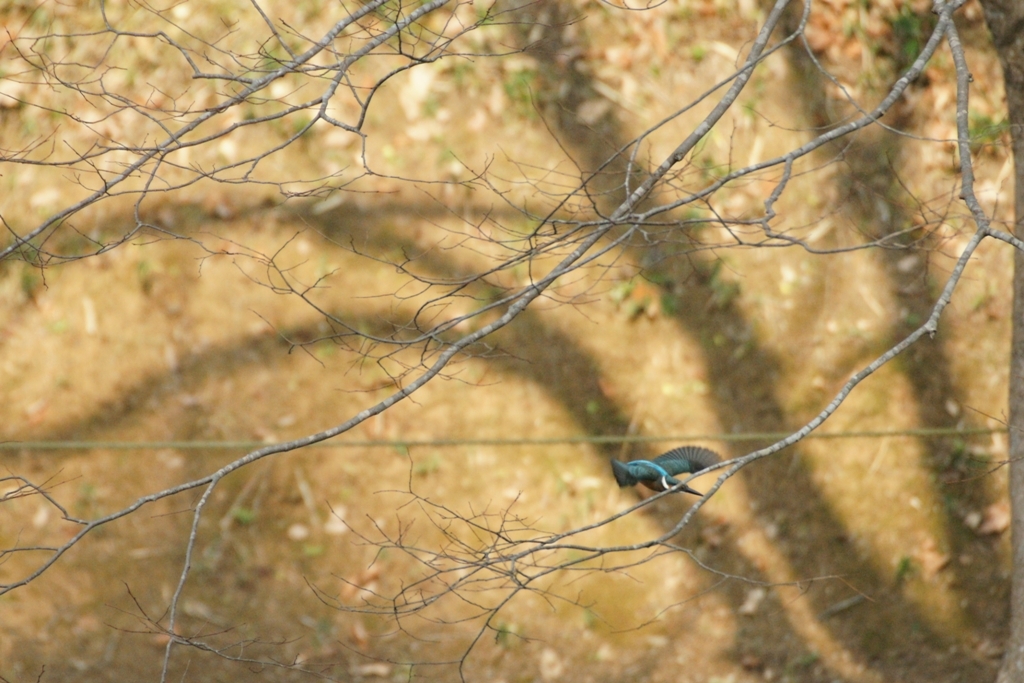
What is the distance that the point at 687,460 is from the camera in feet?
8.42

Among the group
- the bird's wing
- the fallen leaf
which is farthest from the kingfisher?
the fallen leaf

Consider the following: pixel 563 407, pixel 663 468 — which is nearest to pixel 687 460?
pixel 663 468

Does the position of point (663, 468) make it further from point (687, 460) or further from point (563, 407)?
point (563, 407)

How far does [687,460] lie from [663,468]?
13 centimetres

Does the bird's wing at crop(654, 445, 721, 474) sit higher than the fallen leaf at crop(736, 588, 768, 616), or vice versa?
the fallen leaf at crop(736, 588, 768, 616)

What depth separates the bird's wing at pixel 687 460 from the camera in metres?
2.51

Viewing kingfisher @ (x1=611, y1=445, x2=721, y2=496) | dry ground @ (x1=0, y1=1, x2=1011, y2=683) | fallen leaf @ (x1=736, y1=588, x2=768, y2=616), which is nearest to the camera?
kingfisher @ (x1=611, y1=445, x2=721, y2=496)

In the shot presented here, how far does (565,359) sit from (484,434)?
0.57 meters

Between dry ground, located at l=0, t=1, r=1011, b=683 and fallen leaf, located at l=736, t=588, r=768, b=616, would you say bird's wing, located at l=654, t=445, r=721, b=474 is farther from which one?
fallen leaf, located at l=736, t=588, r=768, b=616

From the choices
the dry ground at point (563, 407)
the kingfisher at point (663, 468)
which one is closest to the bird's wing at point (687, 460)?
the kingfisher at point (663, 468)

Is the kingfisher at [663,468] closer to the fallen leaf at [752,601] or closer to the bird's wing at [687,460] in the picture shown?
the bird's wing at [687,460]

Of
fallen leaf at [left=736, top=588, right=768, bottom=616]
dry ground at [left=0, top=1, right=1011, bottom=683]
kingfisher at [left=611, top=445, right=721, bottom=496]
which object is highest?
dry ground at [left=0, top=1, right=1011, bottom=683]

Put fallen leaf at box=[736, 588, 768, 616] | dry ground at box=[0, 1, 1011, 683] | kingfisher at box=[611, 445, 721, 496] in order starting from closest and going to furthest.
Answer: kingfisher at box=[611, 445, 721, 496] < dry ground at box=[0, 1, 1011, 683] < fallen leaf at box=[736, 588, 768, 616]

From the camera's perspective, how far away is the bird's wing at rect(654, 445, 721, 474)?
2.51m
